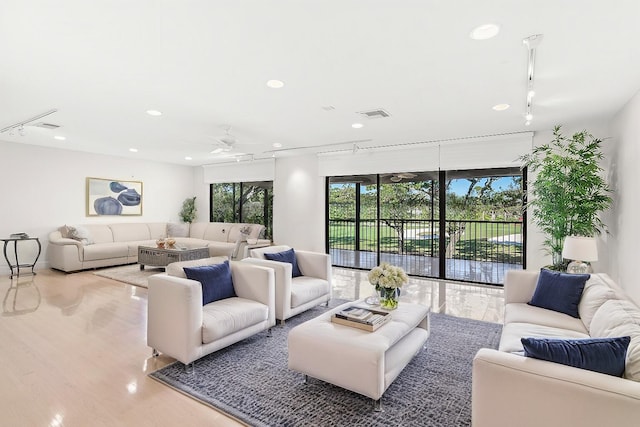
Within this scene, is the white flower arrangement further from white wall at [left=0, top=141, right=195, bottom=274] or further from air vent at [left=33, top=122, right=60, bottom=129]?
white wall at [left=0, top=141, right=195, bottom=274]

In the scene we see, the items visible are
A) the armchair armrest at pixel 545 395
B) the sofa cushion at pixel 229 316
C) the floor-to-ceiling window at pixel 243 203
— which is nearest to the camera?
the armchair armrest at pixel 545 395

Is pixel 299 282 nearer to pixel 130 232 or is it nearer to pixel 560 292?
pixel 560 292

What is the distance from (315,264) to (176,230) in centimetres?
537

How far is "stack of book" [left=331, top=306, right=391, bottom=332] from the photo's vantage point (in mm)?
2416

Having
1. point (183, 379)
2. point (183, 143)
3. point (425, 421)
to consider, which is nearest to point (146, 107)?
point (183, 143)

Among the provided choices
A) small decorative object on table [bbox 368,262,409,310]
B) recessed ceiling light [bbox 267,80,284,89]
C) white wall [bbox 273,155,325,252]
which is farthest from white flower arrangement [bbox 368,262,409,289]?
white wall [bbox 273,155,325,252]

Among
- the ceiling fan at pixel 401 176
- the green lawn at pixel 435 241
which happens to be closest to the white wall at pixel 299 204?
the green lawn at pixel 435 241

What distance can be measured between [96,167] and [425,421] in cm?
819

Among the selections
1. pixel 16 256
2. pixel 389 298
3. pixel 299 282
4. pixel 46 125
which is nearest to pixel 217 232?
pixel 16 256

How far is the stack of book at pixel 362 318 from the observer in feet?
7.93

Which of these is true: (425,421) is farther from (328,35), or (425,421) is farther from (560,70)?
(560,70)

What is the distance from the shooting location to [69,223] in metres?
7.09

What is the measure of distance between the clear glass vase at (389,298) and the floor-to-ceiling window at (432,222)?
3.51 metres

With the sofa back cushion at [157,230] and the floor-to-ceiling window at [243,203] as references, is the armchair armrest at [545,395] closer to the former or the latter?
the floor-to-ceiling window at [243,203]
